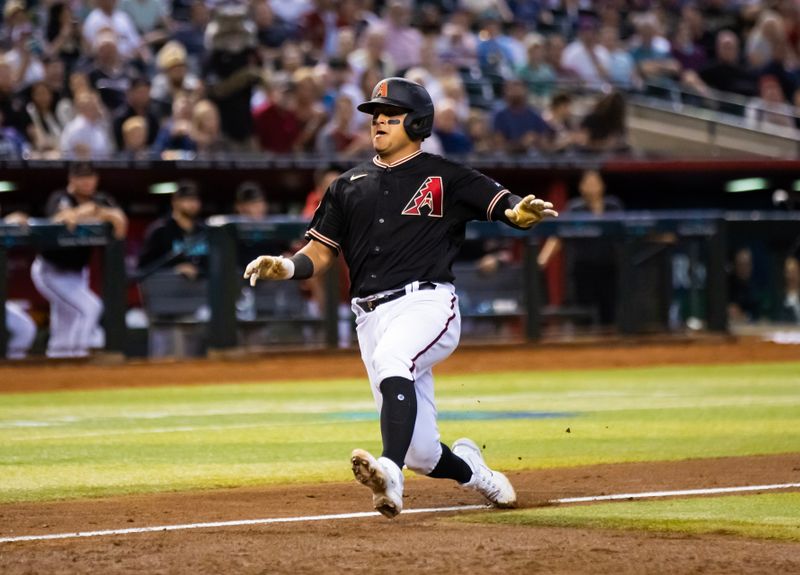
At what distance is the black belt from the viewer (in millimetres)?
6057

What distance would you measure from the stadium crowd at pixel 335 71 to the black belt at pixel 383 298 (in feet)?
30.9

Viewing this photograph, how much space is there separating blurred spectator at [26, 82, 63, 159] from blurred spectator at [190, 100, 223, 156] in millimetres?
1423

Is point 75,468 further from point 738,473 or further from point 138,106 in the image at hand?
point 138,106

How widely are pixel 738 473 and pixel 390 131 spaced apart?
2553mm

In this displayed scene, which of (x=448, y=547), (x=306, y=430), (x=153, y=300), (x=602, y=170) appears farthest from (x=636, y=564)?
(x=602, y=170)

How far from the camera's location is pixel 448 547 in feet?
16.8

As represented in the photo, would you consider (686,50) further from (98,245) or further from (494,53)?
(98,245)

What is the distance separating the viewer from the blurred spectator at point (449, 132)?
1720cm

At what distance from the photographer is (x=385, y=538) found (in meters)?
5.40

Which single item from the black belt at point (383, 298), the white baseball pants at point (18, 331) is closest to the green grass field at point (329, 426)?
the black belt at point (383, 298)

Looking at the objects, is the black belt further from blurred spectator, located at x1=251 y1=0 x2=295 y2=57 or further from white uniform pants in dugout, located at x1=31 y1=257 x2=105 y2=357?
blurred spectator, located at x1=251 y1=0 x2=295 y2=57

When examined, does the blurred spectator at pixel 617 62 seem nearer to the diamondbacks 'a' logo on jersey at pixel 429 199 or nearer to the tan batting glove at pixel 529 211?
the diamondbacks 'a' logo on jersey at pixel 429 199

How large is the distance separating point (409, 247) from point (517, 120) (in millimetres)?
12464

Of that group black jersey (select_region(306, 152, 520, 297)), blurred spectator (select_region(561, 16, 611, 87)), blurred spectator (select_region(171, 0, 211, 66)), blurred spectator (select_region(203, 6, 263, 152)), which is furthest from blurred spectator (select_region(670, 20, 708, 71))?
black jersey (select_region(306, 152, 520, 297))
